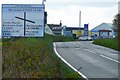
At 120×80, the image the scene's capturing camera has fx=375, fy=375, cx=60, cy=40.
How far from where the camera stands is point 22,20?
2614cm

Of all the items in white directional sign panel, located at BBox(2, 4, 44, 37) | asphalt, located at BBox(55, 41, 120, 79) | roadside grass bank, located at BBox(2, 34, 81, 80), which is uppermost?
white directional sign panel, located at BBox(2, 4, 44, 37)

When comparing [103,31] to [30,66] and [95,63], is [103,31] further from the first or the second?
[30,66]

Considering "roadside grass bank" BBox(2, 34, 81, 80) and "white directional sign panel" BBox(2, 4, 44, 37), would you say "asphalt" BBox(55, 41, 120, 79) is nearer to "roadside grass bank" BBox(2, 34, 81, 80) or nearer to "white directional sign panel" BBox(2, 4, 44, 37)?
"roadside grass bank" BBox(2, 34, 81, 80)

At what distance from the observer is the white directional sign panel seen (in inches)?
981

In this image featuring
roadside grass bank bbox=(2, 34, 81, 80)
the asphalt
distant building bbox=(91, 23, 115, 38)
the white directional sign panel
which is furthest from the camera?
distant building bbox=(91, 23, 115, 38)

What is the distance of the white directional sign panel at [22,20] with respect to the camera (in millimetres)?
24922

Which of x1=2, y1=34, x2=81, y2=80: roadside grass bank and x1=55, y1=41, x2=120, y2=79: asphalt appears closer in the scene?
x1=2, y1=34, x2=81, y2=80: roadside grass bank

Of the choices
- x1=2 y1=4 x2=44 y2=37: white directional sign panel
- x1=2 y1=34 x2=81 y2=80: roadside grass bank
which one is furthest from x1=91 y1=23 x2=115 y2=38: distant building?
x1=2 y1=34 x2=81 y2=80: roadside grass bank

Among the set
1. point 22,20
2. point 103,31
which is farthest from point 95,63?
point 103,31

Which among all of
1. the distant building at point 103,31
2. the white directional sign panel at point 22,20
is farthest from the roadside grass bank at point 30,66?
the distant building at point 103,31

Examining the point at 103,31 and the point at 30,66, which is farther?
the point at 103,31

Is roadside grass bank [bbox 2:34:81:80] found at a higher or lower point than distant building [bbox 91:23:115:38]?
lower

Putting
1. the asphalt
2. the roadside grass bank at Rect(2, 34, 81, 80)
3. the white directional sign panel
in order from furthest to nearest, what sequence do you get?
the white directional sign panel
the asphalt
the roadside grass bank at Rect(2, 34, 81, 80)

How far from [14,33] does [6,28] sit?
2.17 feet
